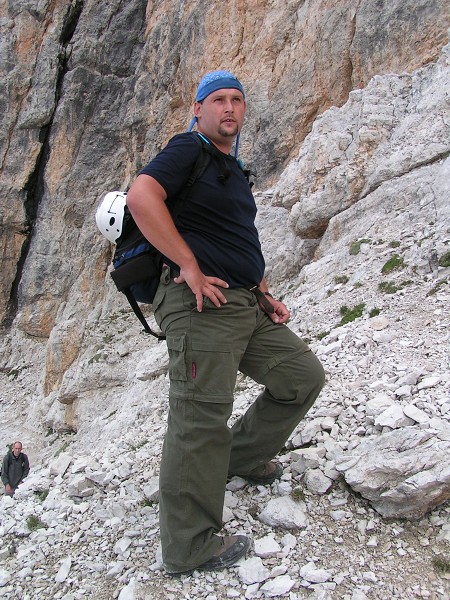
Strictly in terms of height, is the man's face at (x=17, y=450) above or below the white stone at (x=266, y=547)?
below

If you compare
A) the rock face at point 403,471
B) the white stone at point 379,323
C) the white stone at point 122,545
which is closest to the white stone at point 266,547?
the rock face at point 403,471

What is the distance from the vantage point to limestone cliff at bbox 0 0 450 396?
20.1 meters

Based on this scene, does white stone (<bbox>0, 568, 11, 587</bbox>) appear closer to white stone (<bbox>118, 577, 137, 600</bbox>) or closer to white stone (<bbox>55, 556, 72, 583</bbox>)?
white stone (<bbox>55, 556, 72, 583</bbox>)

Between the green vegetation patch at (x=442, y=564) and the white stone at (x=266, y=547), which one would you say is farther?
the white stone at (x=266, y=547)

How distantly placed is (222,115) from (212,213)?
0.74m

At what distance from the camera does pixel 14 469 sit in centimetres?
1040

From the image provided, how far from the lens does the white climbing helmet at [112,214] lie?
Answer: 11.8 ft

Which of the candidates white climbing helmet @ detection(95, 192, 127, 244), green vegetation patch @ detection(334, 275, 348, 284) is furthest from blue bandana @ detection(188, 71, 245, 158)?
green vegetation patch @ detection(334, 275, 348, 284)

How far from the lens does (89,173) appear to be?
30.1m

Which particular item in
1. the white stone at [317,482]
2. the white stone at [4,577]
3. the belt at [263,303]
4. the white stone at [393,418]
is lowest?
the white stone at [4,577]

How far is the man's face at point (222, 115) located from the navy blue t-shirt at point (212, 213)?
17 centimetres

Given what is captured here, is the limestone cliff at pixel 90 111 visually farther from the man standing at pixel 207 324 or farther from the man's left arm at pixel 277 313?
the man standing at pixel 207 324

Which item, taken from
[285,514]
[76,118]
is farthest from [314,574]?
[76,118]

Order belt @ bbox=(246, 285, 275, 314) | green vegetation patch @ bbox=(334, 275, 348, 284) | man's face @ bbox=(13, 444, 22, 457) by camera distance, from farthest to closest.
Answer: man's face @ bbox=(13, 444, 22, 457), green vegetation patch @ bbox=(334, 275, 348, 284), belt @ bbox=(246, 285, 275, 314)
